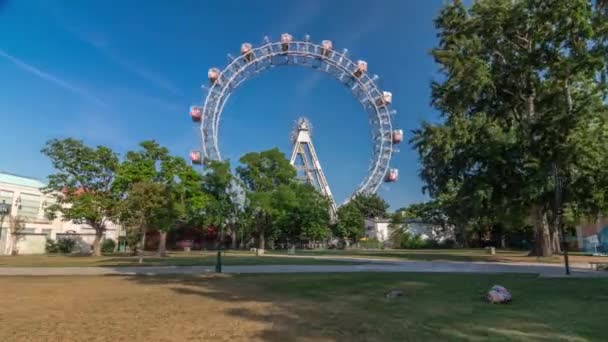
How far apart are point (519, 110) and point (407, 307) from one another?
2257 cm

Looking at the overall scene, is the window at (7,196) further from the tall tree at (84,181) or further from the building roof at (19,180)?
the tall tree at (84,181)

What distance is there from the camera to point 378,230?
64.2 metres

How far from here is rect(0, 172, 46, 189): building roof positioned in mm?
41250

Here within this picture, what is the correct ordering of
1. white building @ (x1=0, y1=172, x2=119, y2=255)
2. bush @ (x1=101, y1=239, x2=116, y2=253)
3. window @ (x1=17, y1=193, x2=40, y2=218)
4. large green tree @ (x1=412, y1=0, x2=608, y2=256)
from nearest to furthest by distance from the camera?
large green tree @ (x1=412, y1=0, x2=608, y2=256) < white building @ (x1=0, y1=172, x2=119, y2=255) < window @ (x1=17, y1=193, x2=40, y2=218) < bush @ (x1=101, y1=239, x2=116, y2=253)

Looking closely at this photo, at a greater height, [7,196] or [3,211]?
[7,196]

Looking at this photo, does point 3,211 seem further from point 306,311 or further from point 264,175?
point 306,311

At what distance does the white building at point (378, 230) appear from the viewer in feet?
209

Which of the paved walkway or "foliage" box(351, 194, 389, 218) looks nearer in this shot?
the paved walkway

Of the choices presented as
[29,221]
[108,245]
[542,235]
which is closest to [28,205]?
[29,221]

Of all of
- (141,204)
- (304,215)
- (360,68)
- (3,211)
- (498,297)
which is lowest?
(498,297)

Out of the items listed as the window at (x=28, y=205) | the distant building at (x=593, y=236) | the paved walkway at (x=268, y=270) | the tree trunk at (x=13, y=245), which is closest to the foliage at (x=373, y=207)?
the distant building at (x=593, y=236)

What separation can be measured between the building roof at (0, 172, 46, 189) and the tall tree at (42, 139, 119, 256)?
38.3 ft

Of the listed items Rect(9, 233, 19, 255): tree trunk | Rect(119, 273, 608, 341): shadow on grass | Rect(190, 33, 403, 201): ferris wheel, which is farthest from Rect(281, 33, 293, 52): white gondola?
Rect(119, 273, 608, 341): shadow on grass

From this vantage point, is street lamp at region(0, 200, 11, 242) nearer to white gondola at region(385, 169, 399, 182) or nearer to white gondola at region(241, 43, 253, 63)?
white gondola at region(241, 43, 253, 63)
